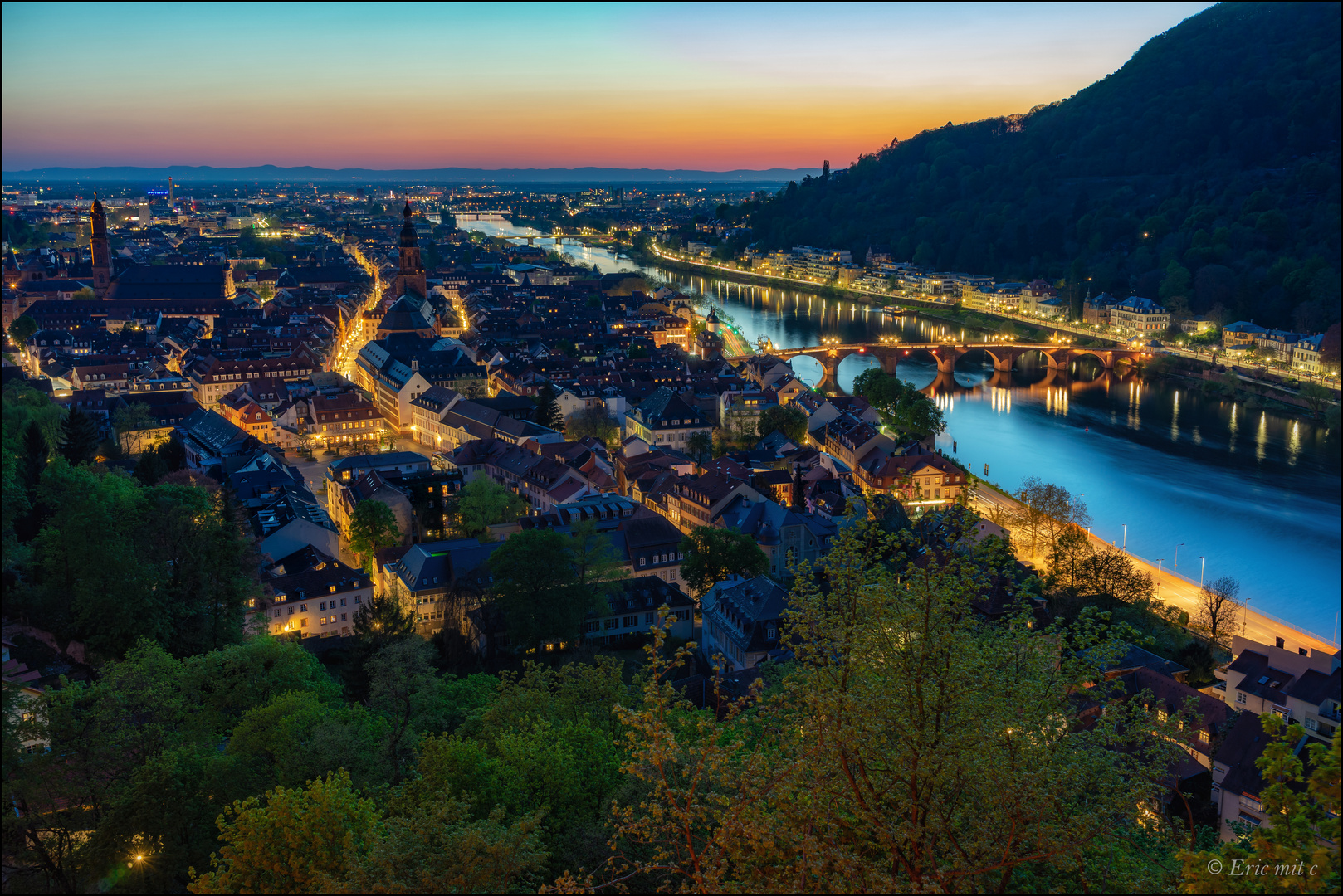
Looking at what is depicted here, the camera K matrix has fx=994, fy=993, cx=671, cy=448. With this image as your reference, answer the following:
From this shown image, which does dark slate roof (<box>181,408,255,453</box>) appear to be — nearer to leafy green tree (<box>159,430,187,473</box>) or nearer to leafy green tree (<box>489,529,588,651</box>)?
leafy green tree (<box>159,430,187,473</box>)

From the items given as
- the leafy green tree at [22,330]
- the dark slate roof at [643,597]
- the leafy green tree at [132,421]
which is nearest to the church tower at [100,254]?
the leafy green tree at [22,330]

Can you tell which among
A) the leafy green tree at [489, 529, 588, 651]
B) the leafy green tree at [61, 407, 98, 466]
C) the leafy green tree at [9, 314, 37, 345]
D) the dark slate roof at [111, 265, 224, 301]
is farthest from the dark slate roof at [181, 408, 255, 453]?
the dark slate roof at [111, 265, 224, 301]

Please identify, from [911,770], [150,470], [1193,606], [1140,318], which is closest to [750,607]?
[1193,606]

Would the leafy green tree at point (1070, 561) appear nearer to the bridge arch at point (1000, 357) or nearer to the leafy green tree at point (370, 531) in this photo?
the leafy green tree at point (370, 531)

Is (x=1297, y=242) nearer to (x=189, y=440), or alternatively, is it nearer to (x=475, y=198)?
(x=189, y=440)

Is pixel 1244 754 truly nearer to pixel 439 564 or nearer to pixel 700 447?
pixel 439 564

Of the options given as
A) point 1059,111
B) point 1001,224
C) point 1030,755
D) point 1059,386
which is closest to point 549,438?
point 1030,755
